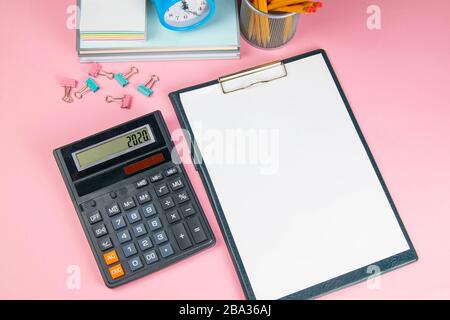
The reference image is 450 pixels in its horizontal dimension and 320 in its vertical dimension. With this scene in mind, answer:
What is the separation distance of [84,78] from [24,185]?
17cm

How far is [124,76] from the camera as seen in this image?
79cm

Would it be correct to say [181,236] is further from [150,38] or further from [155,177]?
[150,38]

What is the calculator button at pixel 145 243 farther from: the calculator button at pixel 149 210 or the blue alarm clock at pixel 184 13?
the blue alarm clock at pixel 184 13

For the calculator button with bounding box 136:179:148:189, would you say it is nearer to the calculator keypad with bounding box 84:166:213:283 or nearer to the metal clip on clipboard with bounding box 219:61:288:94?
the calculator keypad with bounding box 84:166:213:283

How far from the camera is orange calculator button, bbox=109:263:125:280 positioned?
70 cm

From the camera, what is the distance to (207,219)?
0.74 meters

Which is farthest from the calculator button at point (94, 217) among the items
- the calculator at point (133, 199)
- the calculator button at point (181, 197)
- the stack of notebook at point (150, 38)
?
the stack of notebook at point (150, 38)

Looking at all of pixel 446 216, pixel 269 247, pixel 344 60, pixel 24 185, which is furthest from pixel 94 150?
pixel 446 216

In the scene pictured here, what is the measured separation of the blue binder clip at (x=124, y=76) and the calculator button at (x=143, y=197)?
0.16m

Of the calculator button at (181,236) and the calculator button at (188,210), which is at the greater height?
the calculator button at (188,210)

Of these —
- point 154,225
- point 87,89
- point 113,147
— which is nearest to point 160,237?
point 154,225

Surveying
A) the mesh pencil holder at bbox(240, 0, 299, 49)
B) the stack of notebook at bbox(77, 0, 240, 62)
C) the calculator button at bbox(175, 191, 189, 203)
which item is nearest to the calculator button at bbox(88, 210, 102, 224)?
the calculator button at bbox(175, 191, 189, 203)

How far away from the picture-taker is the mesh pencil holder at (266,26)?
74 centimetres

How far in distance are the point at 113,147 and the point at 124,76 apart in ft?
0.38
